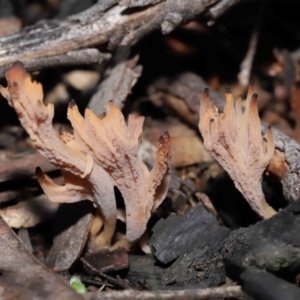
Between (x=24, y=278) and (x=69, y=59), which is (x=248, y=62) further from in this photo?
(x=24, y=278)

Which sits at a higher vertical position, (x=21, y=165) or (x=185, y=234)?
(x=21, y=165)

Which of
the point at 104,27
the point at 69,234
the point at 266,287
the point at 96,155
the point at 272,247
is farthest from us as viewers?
the point at 104,27

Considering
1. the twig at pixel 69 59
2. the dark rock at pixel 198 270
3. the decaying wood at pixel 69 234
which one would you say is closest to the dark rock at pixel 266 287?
the dark rock at pixel 198 270

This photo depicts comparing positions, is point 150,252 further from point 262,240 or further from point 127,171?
point 262,240

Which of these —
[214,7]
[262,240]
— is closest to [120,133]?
[262,240]

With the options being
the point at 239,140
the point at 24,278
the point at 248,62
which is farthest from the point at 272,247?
the point at 248,62

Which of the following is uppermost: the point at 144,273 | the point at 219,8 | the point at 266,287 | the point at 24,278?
the point at 219,8

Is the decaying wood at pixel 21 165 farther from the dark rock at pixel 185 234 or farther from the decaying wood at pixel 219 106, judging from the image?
the decaying wood at pixel 219 106
